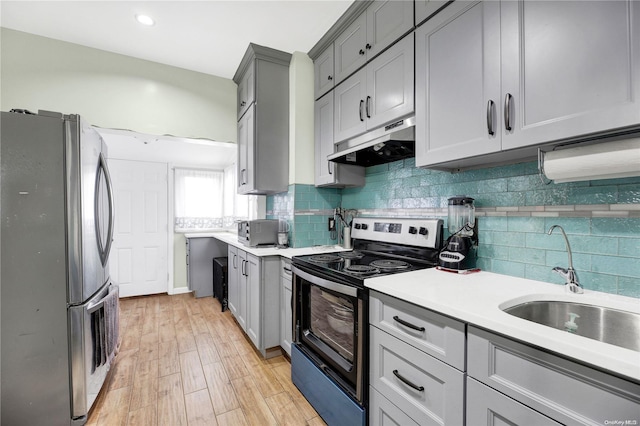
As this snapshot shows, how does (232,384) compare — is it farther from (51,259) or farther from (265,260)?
(51,259)

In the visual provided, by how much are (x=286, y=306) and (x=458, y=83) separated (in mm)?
1881

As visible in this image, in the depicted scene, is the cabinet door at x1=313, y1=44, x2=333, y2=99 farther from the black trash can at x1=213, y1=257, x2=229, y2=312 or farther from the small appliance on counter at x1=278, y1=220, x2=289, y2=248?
the black trash can at x1=213, y1=257, x2=229, y2=312

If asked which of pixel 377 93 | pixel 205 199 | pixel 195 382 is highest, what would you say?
pixel 377 93

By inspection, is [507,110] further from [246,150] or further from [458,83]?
[246,150]

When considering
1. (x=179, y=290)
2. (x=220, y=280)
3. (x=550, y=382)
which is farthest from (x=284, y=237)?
(x=179, y=290)

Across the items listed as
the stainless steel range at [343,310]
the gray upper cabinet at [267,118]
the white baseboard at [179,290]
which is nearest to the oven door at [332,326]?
the stainless steel range at [343,310]

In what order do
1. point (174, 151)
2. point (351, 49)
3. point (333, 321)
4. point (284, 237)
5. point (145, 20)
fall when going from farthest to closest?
point (174, 151)
point (284, 237)
point (145, 20)
point (351, 49)
point (333, 321)

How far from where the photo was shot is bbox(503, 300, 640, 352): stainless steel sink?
0.96 meters

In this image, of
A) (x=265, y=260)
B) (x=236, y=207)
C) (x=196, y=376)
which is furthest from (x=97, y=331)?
(x=236, y=207)

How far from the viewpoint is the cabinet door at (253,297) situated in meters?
2.30

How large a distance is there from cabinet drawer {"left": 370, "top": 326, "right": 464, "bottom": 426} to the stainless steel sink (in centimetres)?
35

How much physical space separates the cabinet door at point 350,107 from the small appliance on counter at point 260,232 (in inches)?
40.8

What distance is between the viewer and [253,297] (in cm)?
241

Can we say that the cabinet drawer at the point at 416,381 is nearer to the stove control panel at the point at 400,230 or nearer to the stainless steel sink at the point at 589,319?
the stainless steel sink at the point at 589,319
